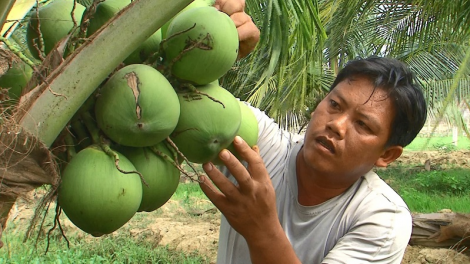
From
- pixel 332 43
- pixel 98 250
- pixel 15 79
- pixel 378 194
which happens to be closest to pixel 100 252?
pixel 98 250

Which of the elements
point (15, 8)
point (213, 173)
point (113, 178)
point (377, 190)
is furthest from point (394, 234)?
point (15, 8)

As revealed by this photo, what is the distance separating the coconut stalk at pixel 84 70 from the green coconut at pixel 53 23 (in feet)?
0.66

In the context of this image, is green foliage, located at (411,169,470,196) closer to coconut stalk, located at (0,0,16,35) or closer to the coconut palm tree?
the coconut palm tree

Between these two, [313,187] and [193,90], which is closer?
[193,90]

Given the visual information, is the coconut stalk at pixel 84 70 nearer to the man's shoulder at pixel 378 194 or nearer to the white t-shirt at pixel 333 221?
the white t-shirt at pixel 333 221

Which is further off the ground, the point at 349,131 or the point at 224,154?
the point at 224,154

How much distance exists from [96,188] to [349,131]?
87 cm

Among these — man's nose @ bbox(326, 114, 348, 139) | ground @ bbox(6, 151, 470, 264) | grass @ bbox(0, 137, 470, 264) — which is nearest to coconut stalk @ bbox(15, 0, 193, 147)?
man's nose @ bbox(326, 114, 348, 139)

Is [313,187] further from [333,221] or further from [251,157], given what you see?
[251,157]

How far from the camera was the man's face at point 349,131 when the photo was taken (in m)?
1.47

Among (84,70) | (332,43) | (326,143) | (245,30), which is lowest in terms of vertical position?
(332,43)

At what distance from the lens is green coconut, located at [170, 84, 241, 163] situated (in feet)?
3.09

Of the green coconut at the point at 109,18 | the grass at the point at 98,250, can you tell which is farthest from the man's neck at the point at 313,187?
the grass at the point at 98,250

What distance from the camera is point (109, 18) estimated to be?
93 cm
